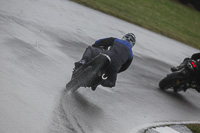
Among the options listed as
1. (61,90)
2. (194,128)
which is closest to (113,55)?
(61,90)

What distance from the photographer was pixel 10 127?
5.48m

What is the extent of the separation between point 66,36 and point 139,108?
5.71m

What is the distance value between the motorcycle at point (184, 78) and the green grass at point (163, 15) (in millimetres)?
15009

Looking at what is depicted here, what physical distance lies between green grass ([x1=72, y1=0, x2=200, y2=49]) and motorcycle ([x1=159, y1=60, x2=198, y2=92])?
1501cm

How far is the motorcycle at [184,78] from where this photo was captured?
11570 mm

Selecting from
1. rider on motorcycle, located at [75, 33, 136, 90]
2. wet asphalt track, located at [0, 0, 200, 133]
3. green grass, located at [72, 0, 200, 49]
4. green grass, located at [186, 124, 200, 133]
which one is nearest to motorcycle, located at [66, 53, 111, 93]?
rider on motorcycle, located at [75, 33, 136, 90]

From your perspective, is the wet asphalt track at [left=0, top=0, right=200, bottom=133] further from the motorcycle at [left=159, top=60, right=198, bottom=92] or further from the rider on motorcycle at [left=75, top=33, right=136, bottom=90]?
the rider on motorcycle at [left=75, top=33, right=136, bottom=90]

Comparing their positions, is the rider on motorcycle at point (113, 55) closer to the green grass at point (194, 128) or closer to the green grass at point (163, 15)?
the green grass at point (194, 128)

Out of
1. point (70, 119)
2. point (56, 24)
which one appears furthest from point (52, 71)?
point (56, 24)

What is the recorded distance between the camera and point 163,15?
40.2 m

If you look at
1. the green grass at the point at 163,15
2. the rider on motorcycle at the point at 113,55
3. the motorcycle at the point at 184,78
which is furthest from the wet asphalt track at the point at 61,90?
the green grass at the point at 163,15

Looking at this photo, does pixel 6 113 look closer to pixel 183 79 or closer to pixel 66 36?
pixel 183 79

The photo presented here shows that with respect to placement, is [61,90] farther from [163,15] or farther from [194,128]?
[163,15]

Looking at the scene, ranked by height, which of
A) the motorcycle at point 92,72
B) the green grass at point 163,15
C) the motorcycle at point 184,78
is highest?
the motorcycle at point 92,72
